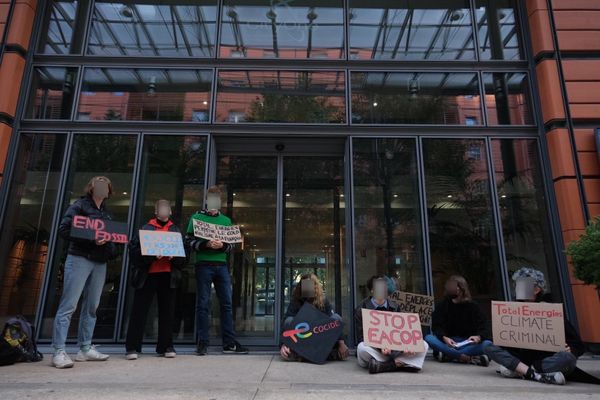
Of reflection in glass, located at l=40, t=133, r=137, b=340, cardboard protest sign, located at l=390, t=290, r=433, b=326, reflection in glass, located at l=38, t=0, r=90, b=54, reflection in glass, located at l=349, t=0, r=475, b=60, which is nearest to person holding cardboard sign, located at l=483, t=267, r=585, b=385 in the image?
cardboard protest sign, located at l=390, t=290, r=433, b=326

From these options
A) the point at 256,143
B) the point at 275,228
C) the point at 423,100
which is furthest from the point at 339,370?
the point at 423,100

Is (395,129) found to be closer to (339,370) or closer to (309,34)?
(309,34)

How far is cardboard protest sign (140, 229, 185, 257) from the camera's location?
5.34 metres

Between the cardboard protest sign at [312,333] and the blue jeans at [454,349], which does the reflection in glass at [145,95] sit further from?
the blue jeans at [454,349]

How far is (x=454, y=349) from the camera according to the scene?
206 inches

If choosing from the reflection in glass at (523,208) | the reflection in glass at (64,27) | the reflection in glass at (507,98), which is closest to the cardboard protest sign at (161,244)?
the reflection in glass at (64,27)

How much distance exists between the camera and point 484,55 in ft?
25.5

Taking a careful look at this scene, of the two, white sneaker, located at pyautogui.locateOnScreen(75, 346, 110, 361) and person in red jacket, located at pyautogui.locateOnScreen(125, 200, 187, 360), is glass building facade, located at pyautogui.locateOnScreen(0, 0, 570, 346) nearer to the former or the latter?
person in red jacket, located at pyautogui.locateOnScreen(125, 200, 187, 360)

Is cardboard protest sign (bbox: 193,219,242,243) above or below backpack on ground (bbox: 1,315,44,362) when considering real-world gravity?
above

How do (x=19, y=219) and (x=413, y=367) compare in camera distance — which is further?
(x=19, y=219)

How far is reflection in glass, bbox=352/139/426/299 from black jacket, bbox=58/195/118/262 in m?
3.62

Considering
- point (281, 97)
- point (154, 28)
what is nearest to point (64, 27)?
point (154, 28)

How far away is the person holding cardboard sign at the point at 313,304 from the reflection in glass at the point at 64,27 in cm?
585

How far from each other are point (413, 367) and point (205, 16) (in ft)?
22.8
